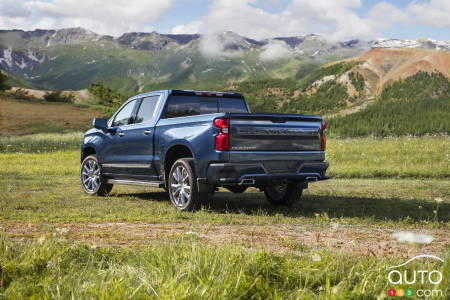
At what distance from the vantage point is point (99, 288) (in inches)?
133

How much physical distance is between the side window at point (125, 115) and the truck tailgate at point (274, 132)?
3.46 meters

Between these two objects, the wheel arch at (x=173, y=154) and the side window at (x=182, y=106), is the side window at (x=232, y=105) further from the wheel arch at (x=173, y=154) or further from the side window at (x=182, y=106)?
the wheel arch at (x=173, y=154)

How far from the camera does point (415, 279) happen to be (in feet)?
11.9

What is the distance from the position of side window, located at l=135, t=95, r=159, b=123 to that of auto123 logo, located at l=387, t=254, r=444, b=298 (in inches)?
277

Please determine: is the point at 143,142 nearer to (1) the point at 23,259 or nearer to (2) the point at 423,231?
(2) the point at 423,231

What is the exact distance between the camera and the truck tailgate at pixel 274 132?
820cm

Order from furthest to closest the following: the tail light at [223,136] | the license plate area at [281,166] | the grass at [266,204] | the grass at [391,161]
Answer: the grass at [391,161], the license plate area at [281,166], the tail light at [223,136], the grass at [266,204]

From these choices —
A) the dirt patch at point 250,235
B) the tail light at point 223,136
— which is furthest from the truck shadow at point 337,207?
the tail light at point 223,136

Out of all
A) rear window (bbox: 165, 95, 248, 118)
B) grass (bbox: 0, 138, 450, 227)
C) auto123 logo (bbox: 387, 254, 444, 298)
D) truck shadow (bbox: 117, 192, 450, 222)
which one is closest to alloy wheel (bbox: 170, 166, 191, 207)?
grass (bbox: 0, 138, 450, 227)

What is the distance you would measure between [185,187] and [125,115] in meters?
3.02

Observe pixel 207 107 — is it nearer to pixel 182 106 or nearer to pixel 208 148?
pixel 182 106

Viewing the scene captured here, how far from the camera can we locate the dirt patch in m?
5.48

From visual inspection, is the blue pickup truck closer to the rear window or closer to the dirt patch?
the rear window

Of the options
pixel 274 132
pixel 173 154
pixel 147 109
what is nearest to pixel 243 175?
pixel 274 132
